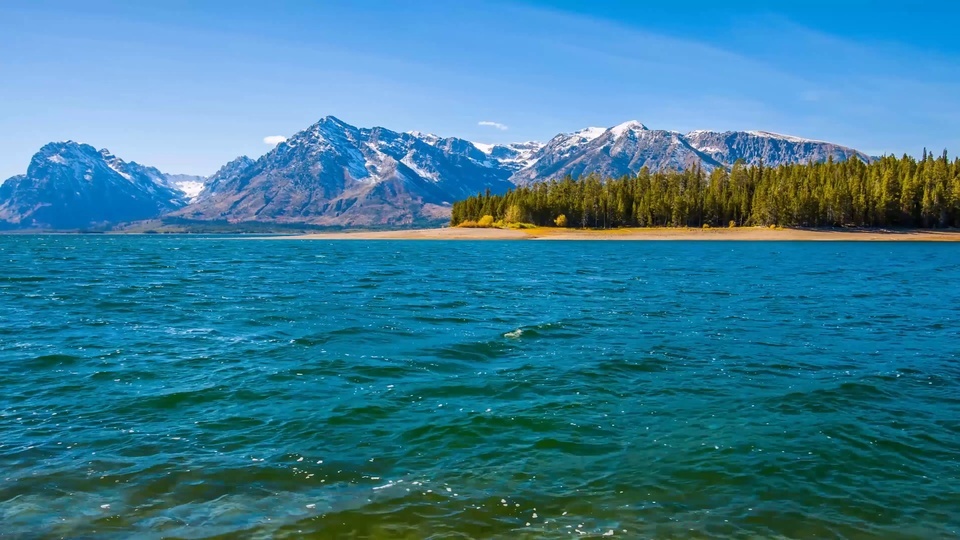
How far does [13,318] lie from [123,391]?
19820mm

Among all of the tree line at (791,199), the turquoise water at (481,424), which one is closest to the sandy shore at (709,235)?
the tree line at (791,199)

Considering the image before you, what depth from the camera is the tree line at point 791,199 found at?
509 ft

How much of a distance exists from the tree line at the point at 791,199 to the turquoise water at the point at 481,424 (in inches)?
5667

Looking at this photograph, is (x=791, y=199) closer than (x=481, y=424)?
No

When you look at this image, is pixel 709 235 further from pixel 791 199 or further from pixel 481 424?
pixel 481 424

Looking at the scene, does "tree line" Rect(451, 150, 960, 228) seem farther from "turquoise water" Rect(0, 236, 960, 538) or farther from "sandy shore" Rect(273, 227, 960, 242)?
"turquoise water" Rect(0, 236, 960, 538)

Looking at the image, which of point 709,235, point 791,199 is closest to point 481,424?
point 709,235

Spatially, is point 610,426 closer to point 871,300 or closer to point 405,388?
point 405,388

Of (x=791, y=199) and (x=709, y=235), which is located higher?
(x=791, y=199)

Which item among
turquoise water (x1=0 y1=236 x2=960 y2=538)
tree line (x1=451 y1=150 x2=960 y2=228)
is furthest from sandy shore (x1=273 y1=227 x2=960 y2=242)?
turquoise water (x1=0 y1=236 x2=960 y2=538)

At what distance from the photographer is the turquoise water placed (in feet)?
35.9

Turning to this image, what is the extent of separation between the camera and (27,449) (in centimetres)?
1377

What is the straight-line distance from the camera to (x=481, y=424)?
613 inches

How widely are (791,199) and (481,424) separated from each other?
6509 inches
